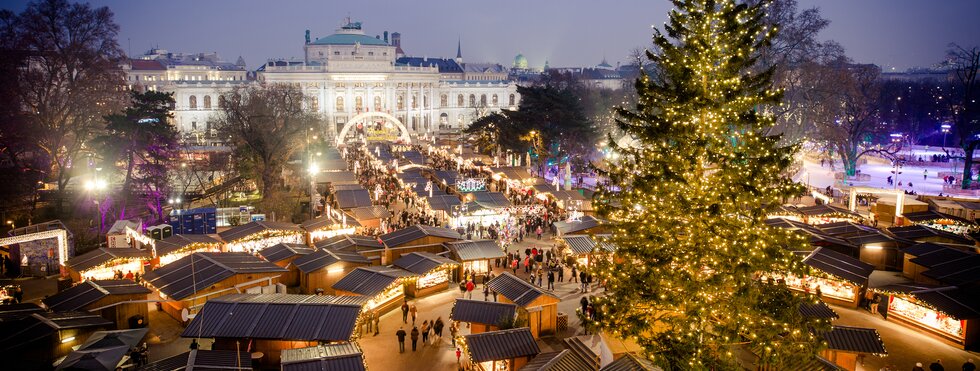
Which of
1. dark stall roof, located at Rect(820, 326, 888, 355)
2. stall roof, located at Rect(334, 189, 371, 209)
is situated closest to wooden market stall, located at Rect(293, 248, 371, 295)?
stall roof, located at Rect(334, 189, 371, 209)

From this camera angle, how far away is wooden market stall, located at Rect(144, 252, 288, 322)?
51.4 feet

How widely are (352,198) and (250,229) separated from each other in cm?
581

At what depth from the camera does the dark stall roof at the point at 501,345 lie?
12094 mm

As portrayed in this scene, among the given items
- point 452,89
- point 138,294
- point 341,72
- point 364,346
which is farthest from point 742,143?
point 452,89

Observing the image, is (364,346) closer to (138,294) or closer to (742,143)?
(138,294)

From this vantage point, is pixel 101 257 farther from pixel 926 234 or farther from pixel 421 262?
pixel 926 234

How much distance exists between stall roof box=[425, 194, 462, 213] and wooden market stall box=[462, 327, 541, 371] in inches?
554

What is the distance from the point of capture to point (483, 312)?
1411 centimetres

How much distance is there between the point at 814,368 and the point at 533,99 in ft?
99.5

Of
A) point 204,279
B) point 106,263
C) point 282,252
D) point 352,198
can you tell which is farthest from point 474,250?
point 106,263

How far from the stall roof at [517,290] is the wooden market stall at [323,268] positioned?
4.53 metres

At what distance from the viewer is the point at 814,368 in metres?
11.2

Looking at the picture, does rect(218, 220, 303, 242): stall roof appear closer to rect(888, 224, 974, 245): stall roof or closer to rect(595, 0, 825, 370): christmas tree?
rect(595, 0, 825, 370): christmas tree

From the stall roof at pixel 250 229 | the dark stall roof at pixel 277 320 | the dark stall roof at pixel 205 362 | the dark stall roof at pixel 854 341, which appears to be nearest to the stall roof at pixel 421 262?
the dark stall roof at pixel 277 320
